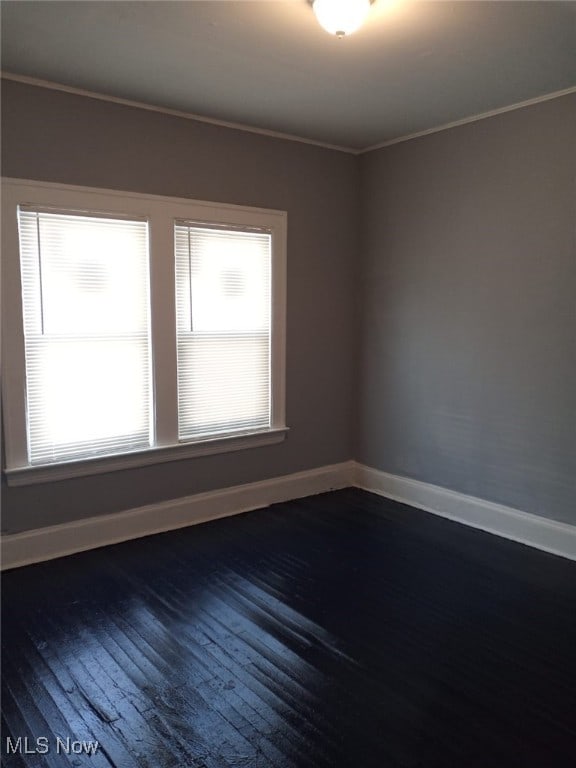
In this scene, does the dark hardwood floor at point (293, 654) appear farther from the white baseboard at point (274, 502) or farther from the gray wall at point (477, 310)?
the gray wall at point (477, 310)

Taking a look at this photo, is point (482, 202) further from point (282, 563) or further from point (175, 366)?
point (282, 563)

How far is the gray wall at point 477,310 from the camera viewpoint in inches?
138

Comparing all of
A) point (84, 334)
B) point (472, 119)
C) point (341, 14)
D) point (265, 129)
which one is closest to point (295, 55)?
point (341, 14)

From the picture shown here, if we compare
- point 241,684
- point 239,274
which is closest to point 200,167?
point 239,274

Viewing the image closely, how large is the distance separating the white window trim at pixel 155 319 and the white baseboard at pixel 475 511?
90cm

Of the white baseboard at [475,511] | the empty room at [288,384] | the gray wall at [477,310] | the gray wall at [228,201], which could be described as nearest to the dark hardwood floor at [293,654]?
the empty room at [288,384]

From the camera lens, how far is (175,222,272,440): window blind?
3883 millimetres

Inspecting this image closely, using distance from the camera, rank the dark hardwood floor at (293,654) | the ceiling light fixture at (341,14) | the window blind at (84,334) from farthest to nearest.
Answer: the window blind at (84,334)
the ceiling light fixture at (341,14)
the dark hardwood floor at (293,654)

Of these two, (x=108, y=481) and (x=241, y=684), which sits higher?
(x=108, y=481)

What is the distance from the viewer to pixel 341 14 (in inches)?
91.5

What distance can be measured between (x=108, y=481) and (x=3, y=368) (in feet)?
3.07

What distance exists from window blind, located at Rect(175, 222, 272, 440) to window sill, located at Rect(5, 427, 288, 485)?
8 centimetres

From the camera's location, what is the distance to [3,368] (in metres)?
3.21

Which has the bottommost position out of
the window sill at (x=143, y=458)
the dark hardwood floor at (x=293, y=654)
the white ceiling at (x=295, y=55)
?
the dark hardwood floor at (x=293, y=654)
